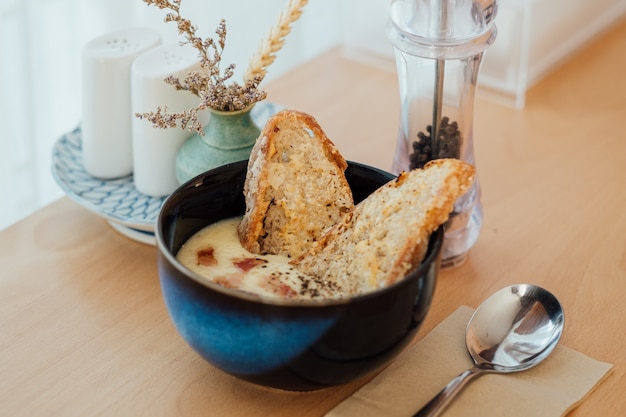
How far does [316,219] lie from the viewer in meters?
0.86

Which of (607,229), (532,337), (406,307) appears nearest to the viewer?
(406,307)

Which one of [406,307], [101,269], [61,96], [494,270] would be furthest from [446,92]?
[61,96]

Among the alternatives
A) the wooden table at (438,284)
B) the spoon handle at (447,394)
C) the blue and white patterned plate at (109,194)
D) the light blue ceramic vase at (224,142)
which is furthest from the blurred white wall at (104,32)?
the spoon handle at (447,394)

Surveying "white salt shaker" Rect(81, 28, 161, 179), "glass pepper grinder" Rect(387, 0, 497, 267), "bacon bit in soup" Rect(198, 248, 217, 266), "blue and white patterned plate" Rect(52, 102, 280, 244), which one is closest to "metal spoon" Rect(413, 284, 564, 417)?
"glass pepper grinder" Rect(387, 0, 497, 267)

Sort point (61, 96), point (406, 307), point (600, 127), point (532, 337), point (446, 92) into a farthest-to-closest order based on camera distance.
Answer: point (61, 96)
point (600, 127)
point (446, 92)
point (532, 337)
point (406, 307)

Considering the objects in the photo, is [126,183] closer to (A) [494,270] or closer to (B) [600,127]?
(A) [494,270]

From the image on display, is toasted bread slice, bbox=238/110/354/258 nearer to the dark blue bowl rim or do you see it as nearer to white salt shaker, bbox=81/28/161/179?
the dark blue bowl rim

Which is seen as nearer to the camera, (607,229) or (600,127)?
(607,229)

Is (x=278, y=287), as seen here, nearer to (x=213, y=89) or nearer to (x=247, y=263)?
(x=247, y=263)

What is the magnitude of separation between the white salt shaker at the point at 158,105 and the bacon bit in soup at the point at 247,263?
281 mm

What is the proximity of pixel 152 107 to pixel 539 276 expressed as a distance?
49 cm

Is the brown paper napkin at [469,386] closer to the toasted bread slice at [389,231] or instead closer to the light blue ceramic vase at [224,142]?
the toasted bread slice at [389,231]

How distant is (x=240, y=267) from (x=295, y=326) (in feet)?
0.42

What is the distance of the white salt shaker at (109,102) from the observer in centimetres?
106
